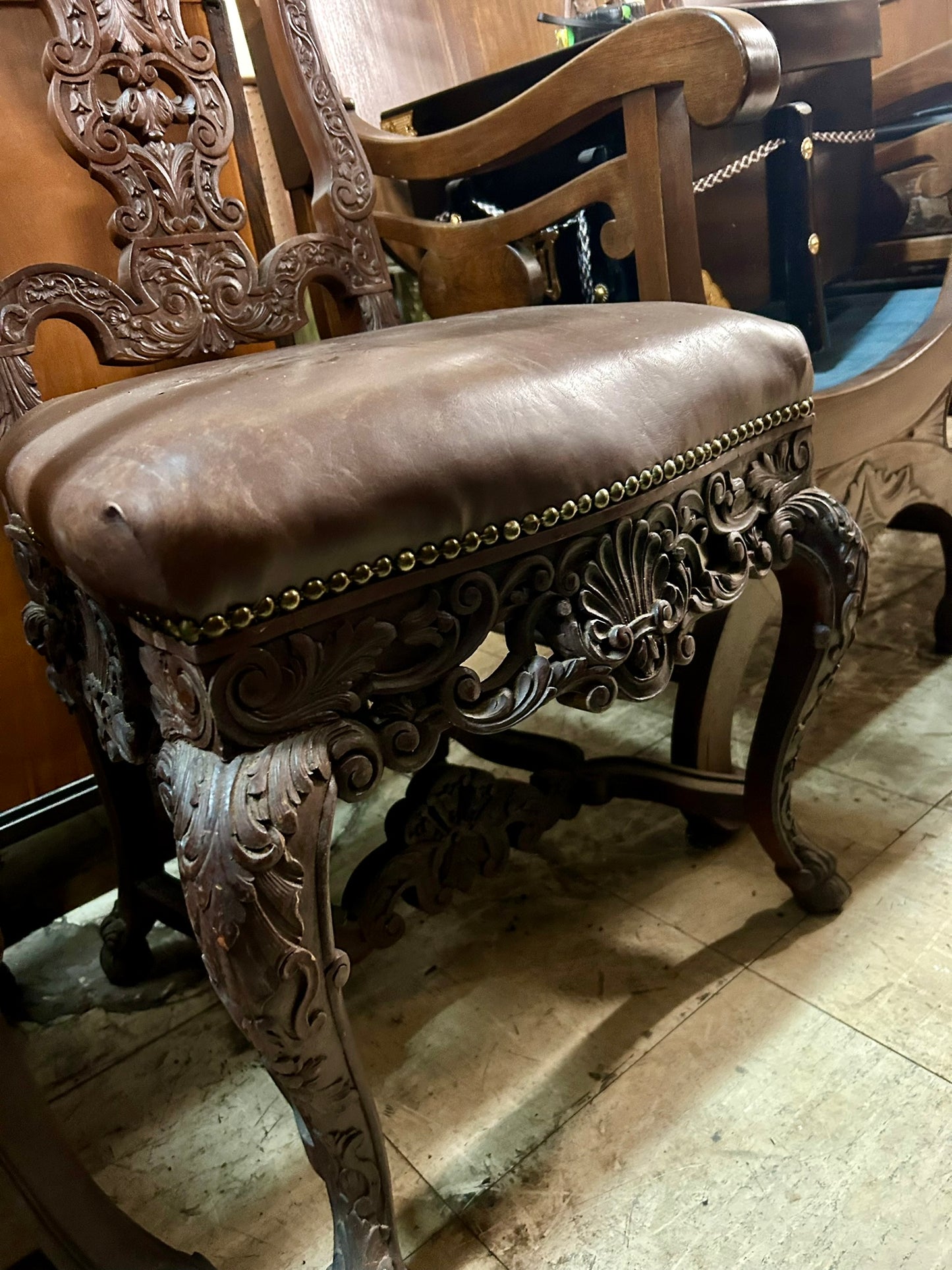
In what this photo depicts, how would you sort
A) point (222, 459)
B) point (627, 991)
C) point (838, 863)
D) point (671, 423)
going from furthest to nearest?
point (838, 863) → point (627, 991) → point (671, 423) → point (222, 459)

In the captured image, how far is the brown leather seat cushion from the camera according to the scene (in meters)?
0.44

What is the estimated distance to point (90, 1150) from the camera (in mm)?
843

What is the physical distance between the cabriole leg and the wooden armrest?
36cm

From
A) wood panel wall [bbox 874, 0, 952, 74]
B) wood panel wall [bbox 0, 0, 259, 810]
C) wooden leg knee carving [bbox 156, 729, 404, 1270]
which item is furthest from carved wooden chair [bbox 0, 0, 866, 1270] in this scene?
wood panel wall [bbox 874, 0, 952, 74]

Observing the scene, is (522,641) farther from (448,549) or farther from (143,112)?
(143,112)

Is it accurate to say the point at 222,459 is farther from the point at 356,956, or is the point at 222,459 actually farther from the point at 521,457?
the point at 356,956

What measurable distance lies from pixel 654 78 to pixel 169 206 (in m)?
0.50

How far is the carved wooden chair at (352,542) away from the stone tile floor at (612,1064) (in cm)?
10

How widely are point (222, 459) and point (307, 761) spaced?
164 millimetres

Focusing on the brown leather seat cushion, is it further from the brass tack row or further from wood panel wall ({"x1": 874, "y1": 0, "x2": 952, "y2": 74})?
wood panel wall ({"x1": 874, "y1": 0, "x2": 952, "y2": 74})

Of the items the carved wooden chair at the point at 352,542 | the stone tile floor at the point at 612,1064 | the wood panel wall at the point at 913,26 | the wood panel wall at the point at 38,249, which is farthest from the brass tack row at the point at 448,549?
the wood panel wall at the point at 913,26

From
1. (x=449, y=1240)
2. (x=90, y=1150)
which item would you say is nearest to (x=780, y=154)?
(x=449, y=1240)

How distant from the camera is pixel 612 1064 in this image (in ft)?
2.70

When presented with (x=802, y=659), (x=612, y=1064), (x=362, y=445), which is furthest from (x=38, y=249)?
(x=612, y=1064)
